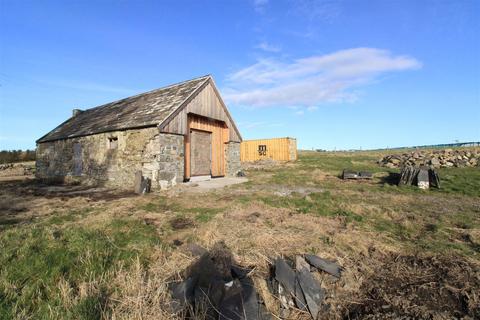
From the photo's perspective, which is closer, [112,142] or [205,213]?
[205,213]

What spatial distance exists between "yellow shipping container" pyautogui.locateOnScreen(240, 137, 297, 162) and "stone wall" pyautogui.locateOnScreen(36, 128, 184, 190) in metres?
19.9

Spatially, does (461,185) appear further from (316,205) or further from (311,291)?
(311,291)

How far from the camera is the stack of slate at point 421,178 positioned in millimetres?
11031

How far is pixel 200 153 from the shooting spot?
1472cm

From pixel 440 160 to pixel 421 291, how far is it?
21.8 metres

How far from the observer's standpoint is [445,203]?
27.3 ft

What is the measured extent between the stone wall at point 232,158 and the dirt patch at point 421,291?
522 inches

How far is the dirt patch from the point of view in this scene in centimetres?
280

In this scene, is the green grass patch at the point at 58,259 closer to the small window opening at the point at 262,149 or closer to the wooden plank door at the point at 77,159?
the wooden plank door at the point at 77,159

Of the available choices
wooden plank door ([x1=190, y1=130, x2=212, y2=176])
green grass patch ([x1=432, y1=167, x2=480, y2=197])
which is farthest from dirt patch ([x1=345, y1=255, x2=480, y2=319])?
wooden plank door ([x1=190, y1=130, x2=212, y2=176])

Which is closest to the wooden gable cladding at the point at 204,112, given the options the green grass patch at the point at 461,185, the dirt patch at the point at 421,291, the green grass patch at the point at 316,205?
the green grass patch at the point at 316,205

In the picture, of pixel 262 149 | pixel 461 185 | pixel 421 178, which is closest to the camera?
pixel 421 178

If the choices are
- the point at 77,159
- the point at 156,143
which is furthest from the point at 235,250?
the point at 77,159

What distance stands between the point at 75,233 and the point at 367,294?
5241 mm
